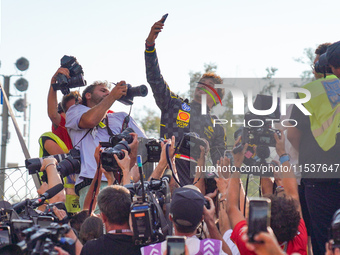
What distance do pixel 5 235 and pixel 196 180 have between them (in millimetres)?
2056

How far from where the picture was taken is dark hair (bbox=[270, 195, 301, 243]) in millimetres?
3783

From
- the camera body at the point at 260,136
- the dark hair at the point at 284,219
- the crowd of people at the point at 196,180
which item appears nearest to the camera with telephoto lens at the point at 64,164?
Answer: the crowd of people at the point at 196,180

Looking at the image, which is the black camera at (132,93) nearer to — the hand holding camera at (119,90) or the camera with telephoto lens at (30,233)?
the hand holding camera at (119,90)

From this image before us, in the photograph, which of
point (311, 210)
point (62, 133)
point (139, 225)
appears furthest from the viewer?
point (62, 133)

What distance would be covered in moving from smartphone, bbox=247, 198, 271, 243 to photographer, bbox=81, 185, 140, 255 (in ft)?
4.99

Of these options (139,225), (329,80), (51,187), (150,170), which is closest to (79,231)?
(51,187)

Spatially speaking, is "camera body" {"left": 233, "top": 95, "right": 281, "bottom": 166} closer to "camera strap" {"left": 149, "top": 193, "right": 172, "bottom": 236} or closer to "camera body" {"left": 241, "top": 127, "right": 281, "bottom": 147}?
"camera body" {"left": 241, "top": 127, "right": 281, "bottom": 147}

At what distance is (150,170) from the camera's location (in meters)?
6.36

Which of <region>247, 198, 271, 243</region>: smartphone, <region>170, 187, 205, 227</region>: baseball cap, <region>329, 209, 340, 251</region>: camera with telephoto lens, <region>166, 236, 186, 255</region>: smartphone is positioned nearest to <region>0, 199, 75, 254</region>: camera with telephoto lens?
<region>166, 236, 186, 255</region>: smartphone

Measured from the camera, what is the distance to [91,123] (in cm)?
578

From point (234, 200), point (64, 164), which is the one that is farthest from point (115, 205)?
point (64, 164)

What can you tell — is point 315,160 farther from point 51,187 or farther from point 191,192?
point 51,187

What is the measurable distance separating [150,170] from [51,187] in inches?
69.5

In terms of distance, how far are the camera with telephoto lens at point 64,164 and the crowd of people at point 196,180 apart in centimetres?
9
